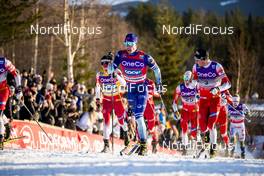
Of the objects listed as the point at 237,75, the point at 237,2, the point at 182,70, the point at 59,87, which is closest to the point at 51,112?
the point at 59,87

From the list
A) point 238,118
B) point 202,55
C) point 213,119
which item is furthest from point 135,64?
point 238,118

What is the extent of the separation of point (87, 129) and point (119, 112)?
8.37 metres

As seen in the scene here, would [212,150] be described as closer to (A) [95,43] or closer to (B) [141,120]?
(B) [141,120]

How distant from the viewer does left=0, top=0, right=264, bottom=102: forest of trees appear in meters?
29.5

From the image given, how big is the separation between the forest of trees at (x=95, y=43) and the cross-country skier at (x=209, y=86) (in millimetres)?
15169

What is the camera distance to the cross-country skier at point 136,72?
13141 millimetres

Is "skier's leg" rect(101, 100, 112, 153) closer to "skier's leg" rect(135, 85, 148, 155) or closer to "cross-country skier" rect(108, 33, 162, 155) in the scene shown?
"cross-country skier" rect(108, 33, 162, 155)

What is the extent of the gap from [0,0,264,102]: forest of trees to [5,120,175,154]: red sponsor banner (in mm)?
7759

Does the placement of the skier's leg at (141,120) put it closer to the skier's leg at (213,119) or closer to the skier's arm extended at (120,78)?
the skier's arm extended at (120,78)

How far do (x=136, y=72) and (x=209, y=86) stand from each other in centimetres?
216

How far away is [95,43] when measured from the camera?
5434cm

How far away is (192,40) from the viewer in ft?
227

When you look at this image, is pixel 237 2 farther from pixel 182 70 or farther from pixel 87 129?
pixel 87 129

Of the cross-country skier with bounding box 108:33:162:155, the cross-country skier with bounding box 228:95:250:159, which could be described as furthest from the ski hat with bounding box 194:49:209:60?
the cross-country skier with bounding box 228:95:250:159
